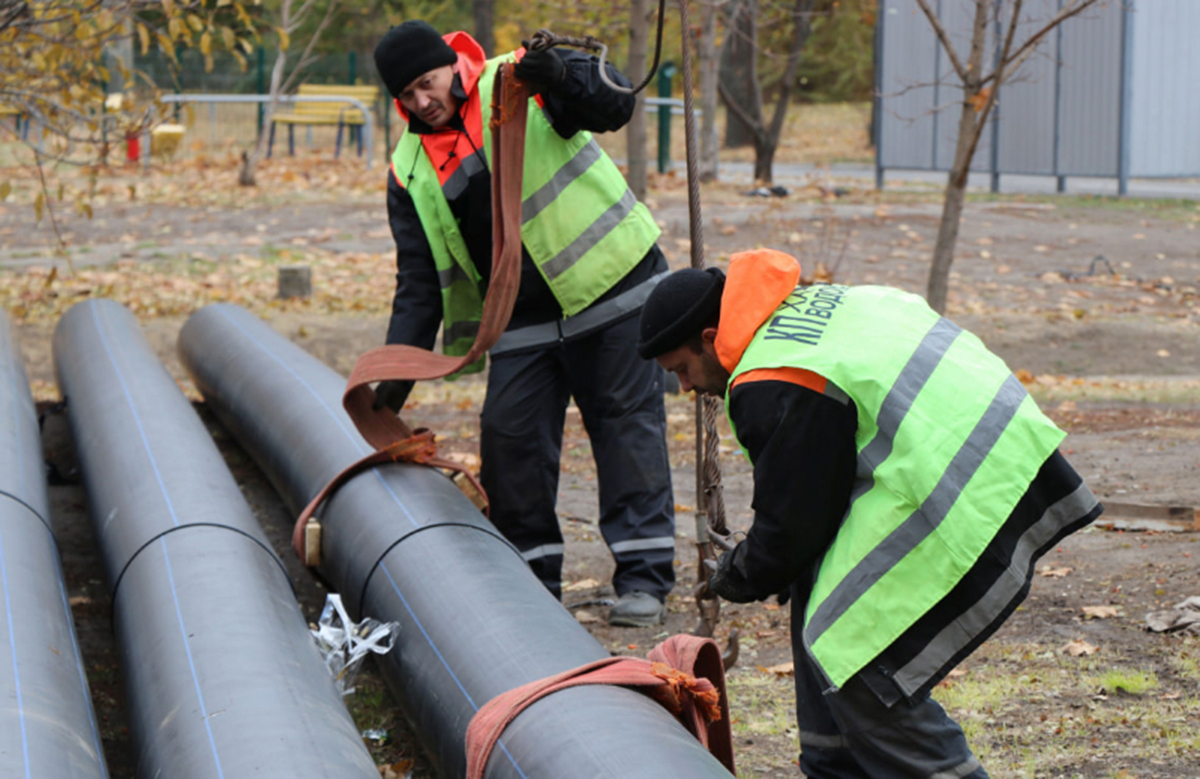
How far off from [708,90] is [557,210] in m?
13.1

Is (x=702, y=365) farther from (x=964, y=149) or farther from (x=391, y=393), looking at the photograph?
(x=964, y=149)

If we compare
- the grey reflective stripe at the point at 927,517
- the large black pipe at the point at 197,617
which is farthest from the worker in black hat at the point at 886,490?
the large black pipe at the point at 197,617

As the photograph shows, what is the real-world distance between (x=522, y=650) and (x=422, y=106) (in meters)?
Answer: 1.90

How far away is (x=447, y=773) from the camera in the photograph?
10.3 feet

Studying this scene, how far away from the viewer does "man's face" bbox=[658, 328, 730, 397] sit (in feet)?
9.01

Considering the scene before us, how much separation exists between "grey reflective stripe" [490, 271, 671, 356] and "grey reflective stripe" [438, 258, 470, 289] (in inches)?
10.1

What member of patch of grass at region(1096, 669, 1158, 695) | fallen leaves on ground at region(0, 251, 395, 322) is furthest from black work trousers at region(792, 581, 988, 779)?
fallen leaves on ground at region(0, 251, 395, 322)

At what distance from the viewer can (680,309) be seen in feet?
8.83

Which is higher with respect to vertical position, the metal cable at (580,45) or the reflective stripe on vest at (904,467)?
the metal cable at (580,45)

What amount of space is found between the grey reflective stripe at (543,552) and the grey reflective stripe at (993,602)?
2166mm

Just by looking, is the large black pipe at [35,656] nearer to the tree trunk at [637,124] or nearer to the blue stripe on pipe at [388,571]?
the blue stripe on pipe at [388,571]

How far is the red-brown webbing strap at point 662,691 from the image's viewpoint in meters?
2.77

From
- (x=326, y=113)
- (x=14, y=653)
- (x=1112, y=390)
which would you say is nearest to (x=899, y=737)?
(x=14, y=653)

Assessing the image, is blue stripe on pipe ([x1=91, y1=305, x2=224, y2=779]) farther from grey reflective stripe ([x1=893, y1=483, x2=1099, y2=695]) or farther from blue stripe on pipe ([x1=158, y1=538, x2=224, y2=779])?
grey reflective stripe ([x1=893, y1=483, x2=1099, y2=695])
